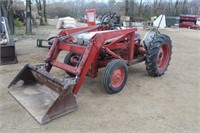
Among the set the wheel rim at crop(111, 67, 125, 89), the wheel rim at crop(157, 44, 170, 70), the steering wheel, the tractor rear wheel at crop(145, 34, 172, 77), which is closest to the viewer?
the wheel rim at crop(111, 67, 125, 89)

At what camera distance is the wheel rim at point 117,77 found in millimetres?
3477

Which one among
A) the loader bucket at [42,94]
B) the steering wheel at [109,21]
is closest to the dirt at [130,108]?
the loader bucket at [42,94]

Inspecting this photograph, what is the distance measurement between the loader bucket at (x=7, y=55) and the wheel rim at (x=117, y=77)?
2.66 meters

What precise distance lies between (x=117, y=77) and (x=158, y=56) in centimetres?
115

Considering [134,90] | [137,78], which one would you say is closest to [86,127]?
[134,90]

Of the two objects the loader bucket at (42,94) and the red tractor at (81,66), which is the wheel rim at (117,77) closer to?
the red tractor at (81,66)

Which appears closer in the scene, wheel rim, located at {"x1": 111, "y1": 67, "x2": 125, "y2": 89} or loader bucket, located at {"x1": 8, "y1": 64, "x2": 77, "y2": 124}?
loader bucket, located at {"x1": 8, "y1": 64, "x2": 77, "y2": 124}

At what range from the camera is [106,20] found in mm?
4391

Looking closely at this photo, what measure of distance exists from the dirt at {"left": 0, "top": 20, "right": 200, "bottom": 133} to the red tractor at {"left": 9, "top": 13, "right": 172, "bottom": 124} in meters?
0.13

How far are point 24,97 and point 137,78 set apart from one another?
80.2 inches

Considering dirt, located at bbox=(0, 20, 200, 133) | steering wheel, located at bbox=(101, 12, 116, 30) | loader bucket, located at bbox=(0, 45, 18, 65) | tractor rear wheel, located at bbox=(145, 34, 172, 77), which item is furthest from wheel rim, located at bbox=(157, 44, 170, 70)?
loader bucket, located at bbox=(0, 45, 18, 65)

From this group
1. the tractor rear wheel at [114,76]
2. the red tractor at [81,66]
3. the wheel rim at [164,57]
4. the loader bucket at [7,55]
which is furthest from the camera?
the loader bucket at [7,55]

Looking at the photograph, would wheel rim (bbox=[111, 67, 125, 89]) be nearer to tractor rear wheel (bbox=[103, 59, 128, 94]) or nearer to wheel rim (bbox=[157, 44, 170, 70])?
tractor rear wheel (bbox=[103, 59, 128, 94])

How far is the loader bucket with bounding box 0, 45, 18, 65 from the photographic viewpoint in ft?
16.4
